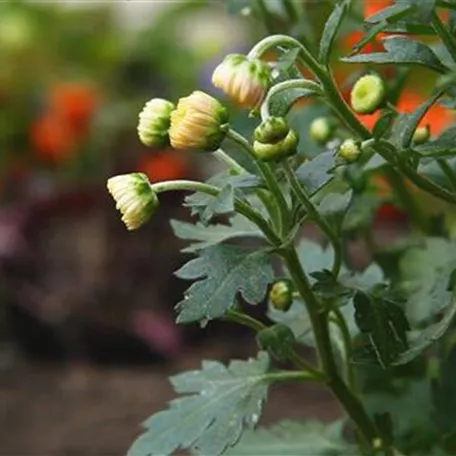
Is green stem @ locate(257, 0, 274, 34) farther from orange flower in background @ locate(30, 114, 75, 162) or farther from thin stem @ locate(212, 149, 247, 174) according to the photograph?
orange flower in background @ locate(30, 114, 75, 162)

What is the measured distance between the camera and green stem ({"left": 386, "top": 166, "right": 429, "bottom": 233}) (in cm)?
98

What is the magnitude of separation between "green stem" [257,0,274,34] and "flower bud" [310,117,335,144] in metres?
0.10

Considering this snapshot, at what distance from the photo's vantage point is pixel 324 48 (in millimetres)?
642

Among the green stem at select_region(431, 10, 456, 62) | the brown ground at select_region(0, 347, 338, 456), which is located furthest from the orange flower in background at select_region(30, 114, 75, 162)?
the green stem at select_region(431, 10, 456, 62)

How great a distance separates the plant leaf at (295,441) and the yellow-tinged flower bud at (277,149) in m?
0.29

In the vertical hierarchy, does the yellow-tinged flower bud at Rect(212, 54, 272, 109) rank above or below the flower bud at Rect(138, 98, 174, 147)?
above

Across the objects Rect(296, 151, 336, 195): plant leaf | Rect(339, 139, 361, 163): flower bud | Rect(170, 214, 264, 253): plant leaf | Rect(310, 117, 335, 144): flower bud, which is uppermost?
Rect(339, 139, 361, 163): flower bud

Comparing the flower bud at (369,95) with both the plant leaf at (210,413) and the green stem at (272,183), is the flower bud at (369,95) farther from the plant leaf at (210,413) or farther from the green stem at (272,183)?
the plant leaf at (210,413)

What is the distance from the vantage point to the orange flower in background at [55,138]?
255 centimetres

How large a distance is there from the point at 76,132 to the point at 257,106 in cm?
201

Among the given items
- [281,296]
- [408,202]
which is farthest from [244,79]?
[408,202]

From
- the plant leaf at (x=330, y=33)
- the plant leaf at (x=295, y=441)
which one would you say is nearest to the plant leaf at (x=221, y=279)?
the plant leaf at (x=330, y=33)

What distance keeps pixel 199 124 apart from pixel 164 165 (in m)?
1.85

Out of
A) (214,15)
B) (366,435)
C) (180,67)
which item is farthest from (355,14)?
(214,15)
